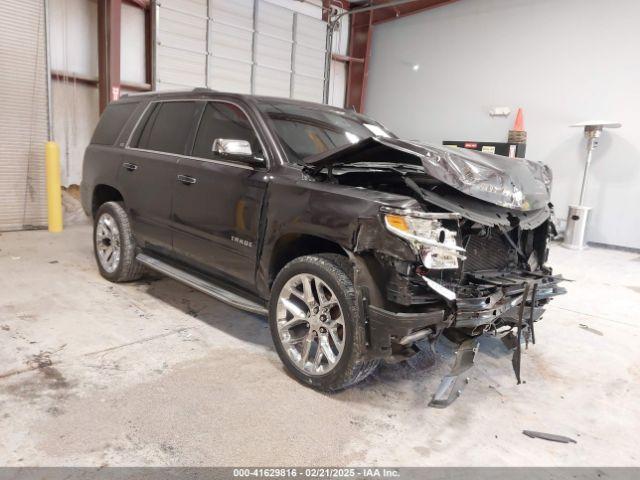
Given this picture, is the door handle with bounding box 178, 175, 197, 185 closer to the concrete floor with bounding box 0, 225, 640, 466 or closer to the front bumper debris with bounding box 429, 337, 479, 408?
the concrete floor with bounding box 0, 225, 640, 466

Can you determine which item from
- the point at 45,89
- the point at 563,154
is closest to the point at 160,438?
the point at 45,89

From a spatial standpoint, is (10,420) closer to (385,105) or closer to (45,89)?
(45,89)

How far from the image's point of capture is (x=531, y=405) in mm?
2766

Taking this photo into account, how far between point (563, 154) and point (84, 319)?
8.34m

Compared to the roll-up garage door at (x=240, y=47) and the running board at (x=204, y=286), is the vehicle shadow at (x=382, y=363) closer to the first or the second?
the running board at (x=204, y=286)

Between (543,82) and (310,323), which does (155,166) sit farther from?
(543,82)

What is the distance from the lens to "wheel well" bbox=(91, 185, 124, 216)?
4.52 meters

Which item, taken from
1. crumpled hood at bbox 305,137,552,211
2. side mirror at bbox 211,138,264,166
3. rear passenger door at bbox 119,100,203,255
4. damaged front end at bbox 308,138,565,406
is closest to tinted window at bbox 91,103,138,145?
rear passenger door at bbox 119,100,203,255

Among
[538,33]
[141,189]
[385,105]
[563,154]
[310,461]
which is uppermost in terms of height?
[538,33]

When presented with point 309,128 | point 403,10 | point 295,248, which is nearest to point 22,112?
point 309,128

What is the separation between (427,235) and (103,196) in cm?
354

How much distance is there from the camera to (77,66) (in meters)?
7.45

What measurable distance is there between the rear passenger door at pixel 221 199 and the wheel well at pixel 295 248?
0.51 ft

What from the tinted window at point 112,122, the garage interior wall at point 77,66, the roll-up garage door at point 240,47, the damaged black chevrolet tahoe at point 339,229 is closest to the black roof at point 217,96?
the damaged black chevrolet tahoe at point 339,229
